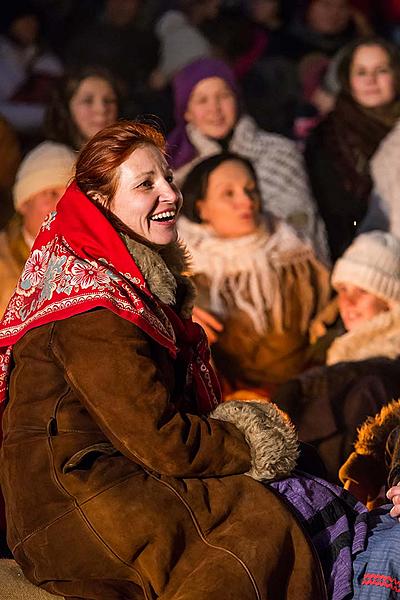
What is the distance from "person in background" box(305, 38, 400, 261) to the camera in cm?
739

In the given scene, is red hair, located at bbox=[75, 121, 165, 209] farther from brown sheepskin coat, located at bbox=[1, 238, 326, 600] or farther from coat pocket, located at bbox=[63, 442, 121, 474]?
coat pocket, located at bbox=[63, 442, 121, 474]

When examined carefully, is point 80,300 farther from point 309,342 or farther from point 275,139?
point 275,139

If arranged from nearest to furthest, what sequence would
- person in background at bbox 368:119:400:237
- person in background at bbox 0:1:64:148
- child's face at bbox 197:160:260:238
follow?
child's face at bbox 197:160:260:238
person in background at bbox 368:119:400:237
person in background at bbox 0:1:64:148

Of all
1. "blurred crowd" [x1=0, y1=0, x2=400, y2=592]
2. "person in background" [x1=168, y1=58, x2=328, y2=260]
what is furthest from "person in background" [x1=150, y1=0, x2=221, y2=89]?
"person in background" [x1=168, y1=58, x2=328, y2=260]

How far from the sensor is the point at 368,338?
5898mm

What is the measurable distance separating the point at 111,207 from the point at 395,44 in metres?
5.11

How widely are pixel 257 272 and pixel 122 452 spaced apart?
12.2ft

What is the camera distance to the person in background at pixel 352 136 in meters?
7.39

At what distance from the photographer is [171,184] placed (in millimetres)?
3568

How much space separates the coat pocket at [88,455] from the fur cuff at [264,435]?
303 millimetres

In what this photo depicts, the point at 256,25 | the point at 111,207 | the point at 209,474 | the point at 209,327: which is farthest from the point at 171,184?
the point at 256,25

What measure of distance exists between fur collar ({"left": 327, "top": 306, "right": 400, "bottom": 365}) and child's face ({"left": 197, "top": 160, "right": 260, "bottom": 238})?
115cm

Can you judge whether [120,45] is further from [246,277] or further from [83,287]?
[83,287]

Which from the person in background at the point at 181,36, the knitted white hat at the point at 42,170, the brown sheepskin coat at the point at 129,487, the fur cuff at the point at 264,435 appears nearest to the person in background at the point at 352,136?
the person in background at the point at 181,36
